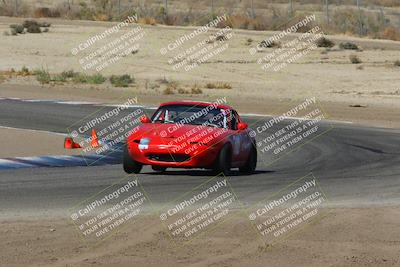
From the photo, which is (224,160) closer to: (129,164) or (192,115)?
(192,115)

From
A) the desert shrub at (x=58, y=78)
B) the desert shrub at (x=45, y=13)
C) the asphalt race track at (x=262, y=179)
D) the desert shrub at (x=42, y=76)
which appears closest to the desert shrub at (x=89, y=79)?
the desert shrub at (x=58, y=78)

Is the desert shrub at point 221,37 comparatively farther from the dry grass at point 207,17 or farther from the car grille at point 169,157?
the car grille at point 169,157

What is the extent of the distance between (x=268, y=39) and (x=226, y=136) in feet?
131

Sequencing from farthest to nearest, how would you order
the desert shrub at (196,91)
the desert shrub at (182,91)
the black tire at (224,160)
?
the desert shrub at (182,91) < the desert shrub at (196,91) < the black tire at (224,160)

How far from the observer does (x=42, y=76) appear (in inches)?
1827

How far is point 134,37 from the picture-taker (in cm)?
5941

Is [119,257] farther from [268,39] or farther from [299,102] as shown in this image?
[268,39]

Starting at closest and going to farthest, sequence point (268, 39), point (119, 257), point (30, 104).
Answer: point (119, 257) < point (30, 104) < point (268, 39)

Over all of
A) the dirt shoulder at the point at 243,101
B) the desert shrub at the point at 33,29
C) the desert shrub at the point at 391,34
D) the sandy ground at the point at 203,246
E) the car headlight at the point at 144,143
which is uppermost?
the sandy ground at the point at 203,246

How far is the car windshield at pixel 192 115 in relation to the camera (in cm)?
1997

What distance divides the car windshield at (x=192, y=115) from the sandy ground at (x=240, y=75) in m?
16.0

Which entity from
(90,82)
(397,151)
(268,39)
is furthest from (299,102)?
(268,39)

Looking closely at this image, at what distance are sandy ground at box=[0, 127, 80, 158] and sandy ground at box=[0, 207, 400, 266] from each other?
852cm

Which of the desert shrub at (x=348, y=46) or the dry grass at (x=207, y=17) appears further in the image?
the dry grass at (x=207, y=17)
